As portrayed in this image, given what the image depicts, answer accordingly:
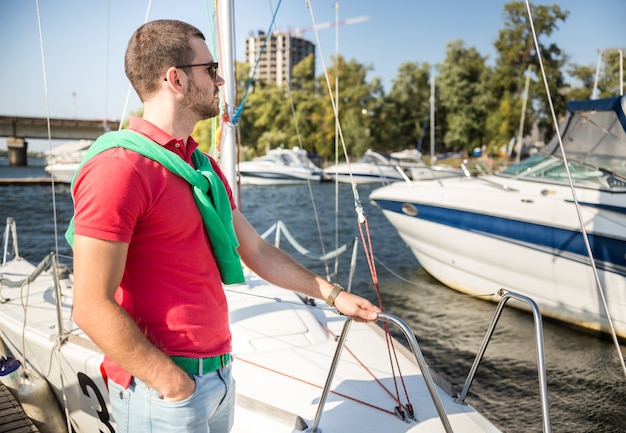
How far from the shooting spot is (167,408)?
1.40 meters

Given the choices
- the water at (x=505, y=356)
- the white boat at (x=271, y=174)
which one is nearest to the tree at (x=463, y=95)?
the white boat at (x=271, y=174)

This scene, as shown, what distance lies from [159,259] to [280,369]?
2.01m

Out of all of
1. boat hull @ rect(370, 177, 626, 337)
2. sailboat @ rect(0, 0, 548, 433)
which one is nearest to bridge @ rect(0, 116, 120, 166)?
boat hull @ rect(370, 177, 626, 337)

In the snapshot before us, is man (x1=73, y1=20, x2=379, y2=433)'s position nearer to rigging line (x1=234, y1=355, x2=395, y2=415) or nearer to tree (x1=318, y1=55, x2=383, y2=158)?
rigging line (x1=234, y1=355, x2=395, y2=415)

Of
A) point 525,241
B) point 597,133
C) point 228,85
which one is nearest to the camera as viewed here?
point 228,85

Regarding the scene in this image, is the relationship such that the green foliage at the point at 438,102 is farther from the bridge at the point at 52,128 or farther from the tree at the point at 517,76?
the bridge at the point at 52,128

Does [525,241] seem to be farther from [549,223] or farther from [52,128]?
[52,128]

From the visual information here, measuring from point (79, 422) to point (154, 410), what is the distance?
2.56m

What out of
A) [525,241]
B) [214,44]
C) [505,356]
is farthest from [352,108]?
[214,44]

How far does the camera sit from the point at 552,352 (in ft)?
20.9

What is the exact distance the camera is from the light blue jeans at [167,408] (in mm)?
1404

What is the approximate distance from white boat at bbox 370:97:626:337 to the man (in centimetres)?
602

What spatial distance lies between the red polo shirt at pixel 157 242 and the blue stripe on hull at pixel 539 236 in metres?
6.03

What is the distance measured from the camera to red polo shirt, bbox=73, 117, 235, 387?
1.19m
